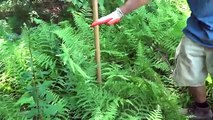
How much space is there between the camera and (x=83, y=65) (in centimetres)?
391

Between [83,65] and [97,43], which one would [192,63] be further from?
[83,65]

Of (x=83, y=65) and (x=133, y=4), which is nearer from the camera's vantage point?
(x=133, y=4)

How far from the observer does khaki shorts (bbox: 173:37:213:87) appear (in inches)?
138

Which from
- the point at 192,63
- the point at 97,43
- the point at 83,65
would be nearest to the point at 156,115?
the point at 192,63

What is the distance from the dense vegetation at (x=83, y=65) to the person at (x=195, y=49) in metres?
0.22

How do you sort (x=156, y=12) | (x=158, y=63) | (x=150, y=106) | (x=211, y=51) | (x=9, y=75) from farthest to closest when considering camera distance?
1. (x=156, y=12)
2. (x=158, y=63)
3. (x=9, y=75)
4. (x=150, y=106)
5. (x=211, y=51)

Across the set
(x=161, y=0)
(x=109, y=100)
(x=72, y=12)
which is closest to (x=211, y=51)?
(x=109, y=100)

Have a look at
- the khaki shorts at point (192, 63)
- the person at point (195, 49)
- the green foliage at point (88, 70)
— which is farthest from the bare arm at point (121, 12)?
the khaki shorts at point (192, 63)

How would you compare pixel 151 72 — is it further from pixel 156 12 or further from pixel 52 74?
pixel 156 12

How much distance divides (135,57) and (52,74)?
100 centimetres

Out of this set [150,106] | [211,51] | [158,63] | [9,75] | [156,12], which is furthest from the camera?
[156,12]

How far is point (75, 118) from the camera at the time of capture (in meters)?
3.56

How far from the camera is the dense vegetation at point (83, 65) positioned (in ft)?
11.4

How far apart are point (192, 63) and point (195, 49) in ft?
0.48
